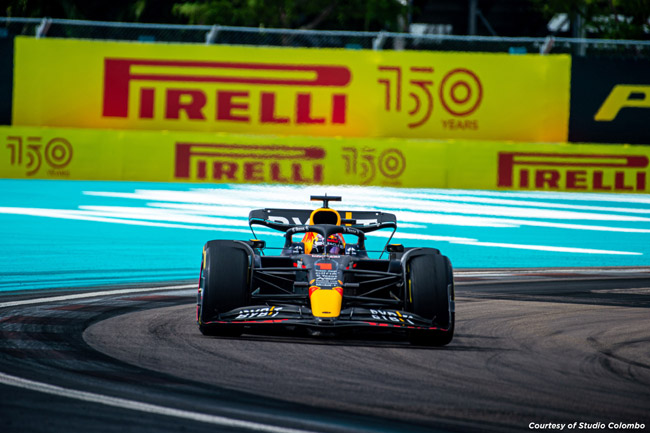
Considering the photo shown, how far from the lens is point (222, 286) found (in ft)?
21.8

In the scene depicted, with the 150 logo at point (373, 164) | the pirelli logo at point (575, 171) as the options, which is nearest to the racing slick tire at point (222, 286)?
the 150 logo at point (373, 164)

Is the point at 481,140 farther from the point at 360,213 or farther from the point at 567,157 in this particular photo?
the point at 360,213

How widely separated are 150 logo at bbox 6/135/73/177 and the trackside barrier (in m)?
0.02

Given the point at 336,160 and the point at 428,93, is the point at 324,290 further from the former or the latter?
the point at 428,93

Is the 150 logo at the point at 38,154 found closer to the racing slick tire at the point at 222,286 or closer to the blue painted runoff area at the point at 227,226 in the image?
the blue painted runoff area at the point at 227,226

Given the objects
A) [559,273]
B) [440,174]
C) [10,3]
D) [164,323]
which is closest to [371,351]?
[164,323]

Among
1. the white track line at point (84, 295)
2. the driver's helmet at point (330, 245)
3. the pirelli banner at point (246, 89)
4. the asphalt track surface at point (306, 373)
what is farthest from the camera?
the pirelli banner at point (246, 89)

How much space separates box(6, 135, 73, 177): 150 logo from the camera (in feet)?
56.9

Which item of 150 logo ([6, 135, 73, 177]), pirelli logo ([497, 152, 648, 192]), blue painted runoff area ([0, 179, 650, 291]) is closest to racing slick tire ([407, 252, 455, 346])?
blue painted runoff area ([0, 179, 650, 291])

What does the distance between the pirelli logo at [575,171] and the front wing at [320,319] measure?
450 inches

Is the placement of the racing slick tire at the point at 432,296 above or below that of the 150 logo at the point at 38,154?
below

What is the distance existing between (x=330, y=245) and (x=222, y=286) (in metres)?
0.99

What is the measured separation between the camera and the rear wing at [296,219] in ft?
25.4

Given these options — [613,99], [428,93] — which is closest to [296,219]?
[428,93]
